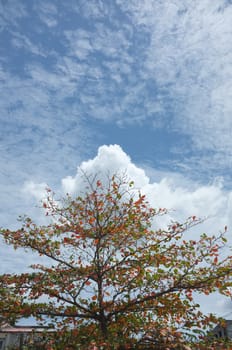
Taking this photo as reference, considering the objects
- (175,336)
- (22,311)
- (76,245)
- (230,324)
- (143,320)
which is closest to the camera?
(175,336)

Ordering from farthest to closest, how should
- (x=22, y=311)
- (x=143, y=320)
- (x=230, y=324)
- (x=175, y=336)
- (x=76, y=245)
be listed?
(x=230, y=324) → (x=76, y=245) → (x=143, y=320) → (x=22, y=311) → (x=175, y=336)

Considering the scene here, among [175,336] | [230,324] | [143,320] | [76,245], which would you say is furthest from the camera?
[230,324]

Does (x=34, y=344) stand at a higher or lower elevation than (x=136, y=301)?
lower

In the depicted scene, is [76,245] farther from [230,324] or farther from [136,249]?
[230,324]

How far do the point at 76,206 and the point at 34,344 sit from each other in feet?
12.7

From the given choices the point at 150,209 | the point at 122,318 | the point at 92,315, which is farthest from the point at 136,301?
the point at 150,209

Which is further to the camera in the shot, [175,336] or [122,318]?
[122,318]

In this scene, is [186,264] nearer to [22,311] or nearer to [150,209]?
[150,209]

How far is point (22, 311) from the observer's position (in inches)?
306

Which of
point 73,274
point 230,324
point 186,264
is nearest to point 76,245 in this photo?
point 73,274

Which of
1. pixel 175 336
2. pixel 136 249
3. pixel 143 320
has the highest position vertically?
pixel 136 249

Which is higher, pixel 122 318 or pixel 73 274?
pixel 73 274

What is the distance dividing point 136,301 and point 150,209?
275cm

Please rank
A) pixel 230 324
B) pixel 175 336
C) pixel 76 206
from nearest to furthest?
pixel 175 336 → pixel 76 206 → pixel 230 324
